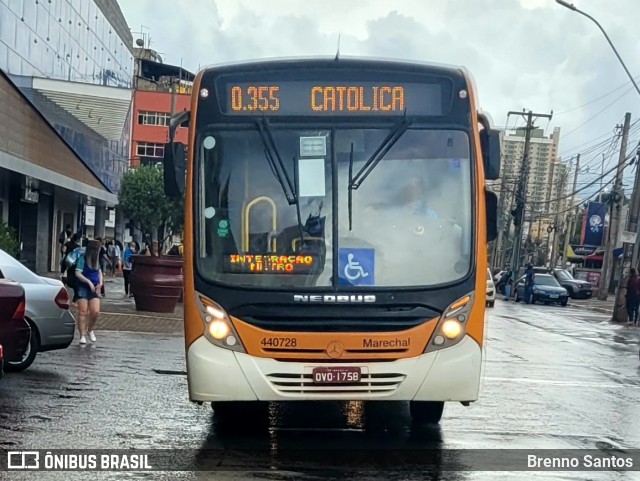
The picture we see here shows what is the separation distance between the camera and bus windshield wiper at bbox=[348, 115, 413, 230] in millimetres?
7723

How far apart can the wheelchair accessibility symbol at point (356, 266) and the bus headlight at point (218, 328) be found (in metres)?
1.01

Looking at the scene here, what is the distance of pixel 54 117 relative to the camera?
108ft

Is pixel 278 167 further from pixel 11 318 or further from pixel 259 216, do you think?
pixel 11 318

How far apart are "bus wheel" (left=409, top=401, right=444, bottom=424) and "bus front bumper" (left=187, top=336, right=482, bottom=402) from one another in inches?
50.0

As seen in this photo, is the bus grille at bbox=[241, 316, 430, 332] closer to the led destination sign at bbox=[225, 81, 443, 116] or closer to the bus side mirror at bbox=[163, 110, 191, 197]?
the bus side mirror at bbox=[163, 110, 191, 197]

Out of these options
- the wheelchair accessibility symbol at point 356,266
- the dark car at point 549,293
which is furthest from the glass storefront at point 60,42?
the dark car at point 549,293

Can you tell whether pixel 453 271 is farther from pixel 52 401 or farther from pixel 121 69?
pixel 121 69

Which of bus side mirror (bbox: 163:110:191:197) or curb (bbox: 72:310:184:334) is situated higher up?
bus side mirror (bbox: 163:110:191:197)

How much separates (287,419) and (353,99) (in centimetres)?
331

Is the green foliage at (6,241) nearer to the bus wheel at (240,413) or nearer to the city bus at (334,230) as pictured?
the bus wheel at (240,413)

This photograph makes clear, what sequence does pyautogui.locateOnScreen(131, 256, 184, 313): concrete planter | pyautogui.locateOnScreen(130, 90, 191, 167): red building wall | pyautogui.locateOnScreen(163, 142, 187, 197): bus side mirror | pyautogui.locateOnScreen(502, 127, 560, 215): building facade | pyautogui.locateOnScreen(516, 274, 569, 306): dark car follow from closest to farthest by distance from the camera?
pyautogui.locateOnScreen(163, 142, 187, 197): bus side mirror < pyautogui.locateOnScreen(131, 256, 184, 313): concrete planter < pyautogui.locateOnScreen(516, 274, 569, 306): dark car < pyautogui.locateOnScreen(130, 90, 191, 167): red building wall < pyautogui.locateOnScreen(502, 127, 560, 215): building facade

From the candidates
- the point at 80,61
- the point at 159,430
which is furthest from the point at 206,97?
the point at 80,61

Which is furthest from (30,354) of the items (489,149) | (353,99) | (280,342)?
(489,149)

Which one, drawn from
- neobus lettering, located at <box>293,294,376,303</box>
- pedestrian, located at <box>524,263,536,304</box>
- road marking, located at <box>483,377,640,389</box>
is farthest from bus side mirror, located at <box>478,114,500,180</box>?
pedestrian, located at <box>524,263,536,304</box>
